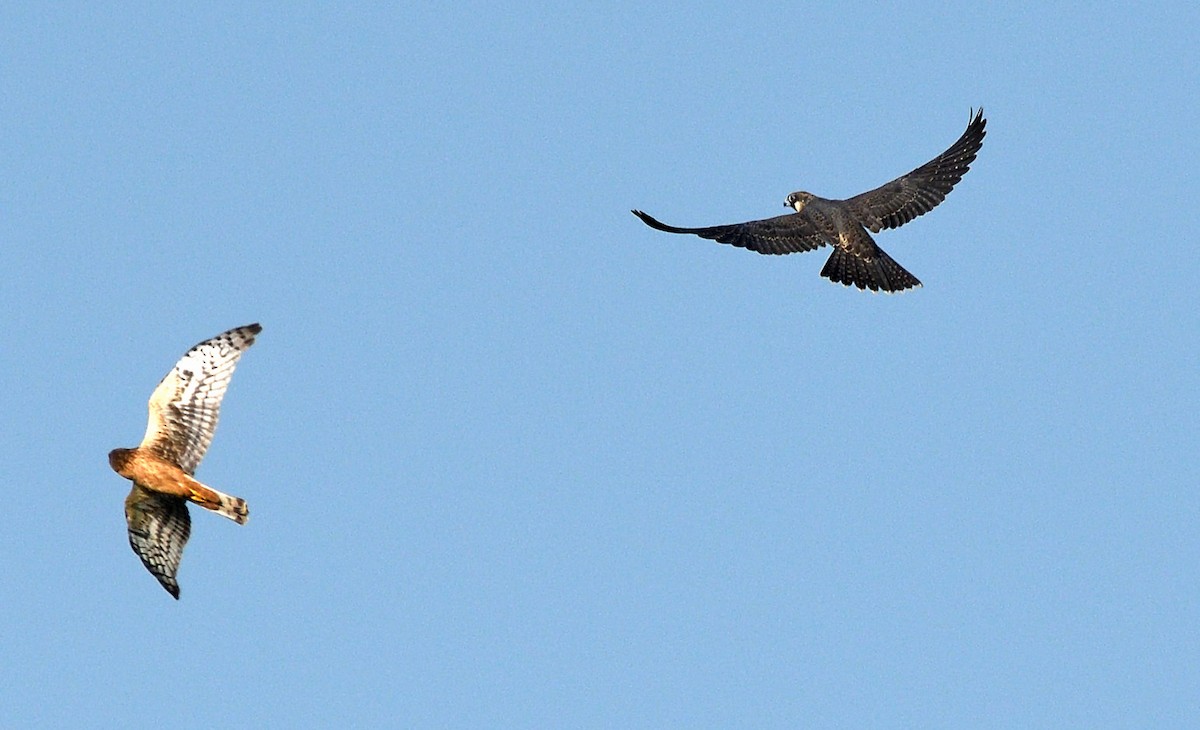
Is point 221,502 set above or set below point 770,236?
below

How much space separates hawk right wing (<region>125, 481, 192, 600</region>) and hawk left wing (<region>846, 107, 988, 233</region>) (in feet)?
31.8

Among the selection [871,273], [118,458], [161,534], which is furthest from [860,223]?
[118,458]

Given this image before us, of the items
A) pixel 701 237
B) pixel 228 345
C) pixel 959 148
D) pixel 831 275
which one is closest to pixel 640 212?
pixel 701 237

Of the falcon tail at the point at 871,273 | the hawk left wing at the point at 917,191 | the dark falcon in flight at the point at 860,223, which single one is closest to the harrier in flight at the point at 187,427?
the dark falcon in flight at the point at 860,223

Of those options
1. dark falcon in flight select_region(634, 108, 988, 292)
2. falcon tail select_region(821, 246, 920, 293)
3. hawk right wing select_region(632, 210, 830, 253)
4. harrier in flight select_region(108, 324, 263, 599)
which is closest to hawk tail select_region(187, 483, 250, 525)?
harrier in flight select_region(108, 324, 263, 599)

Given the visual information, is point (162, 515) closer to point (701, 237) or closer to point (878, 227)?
point (701, 237)

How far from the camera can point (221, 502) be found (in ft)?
53.1

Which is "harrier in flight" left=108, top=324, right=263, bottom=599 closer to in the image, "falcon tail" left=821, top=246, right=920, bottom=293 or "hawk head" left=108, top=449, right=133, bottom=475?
"hawk head" left=108, top=449, right=133, bottom=475

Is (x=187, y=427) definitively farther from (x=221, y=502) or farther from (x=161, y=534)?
(x=161, y=534)

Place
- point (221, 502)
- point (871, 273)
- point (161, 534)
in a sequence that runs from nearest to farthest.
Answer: point (221, 502) < point (161, 534) < point (871, 273)

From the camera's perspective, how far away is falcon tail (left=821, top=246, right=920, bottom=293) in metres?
21.3

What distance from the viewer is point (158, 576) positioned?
56.6ft

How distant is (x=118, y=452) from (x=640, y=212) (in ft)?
24.7

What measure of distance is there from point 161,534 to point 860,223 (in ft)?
32.1
